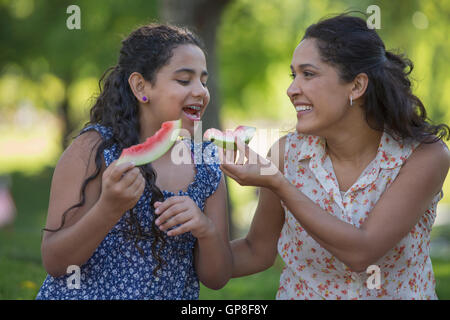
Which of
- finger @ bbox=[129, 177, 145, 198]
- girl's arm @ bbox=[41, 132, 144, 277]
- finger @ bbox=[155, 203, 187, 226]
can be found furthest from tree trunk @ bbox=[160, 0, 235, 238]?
finger @ bbox=[129, 177, 145, 198]

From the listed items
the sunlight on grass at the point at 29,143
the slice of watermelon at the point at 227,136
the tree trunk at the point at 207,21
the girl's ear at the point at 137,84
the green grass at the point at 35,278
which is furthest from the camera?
the sunlight on grass at the point at 29,143

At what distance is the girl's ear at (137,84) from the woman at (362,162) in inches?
32.8

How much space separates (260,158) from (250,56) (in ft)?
41.4

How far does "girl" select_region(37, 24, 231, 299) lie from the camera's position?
8.93ft

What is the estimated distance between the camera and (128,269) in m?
2.92

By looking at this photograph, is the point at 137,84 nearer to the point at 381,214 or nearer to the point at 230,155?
the point at 230,155

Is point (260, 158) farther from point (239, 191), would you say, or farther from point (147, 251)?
point (239, 191)

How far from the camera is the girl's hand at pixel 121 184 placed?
7.91 ft

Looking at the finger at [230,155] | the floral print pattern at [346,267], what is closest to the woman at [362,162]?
the floral print pattern at [346,267]

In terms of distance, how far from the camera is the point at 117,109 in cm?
313

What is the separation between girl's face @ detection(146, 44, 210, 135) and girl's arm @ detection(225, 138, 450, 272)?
1.85ft

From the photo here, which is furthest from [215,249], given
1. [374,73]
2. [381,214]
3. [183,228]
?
[374,73]

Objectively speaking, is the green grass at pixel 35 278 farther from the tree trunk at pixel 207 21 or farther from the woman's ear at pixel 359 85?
the tree trunk at pixel 207 21

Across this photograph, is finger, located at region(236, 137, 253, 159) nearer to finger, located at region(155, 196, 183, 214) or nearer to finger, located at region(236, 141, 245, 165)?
finger, located at region(236, 141, 245, 165)
